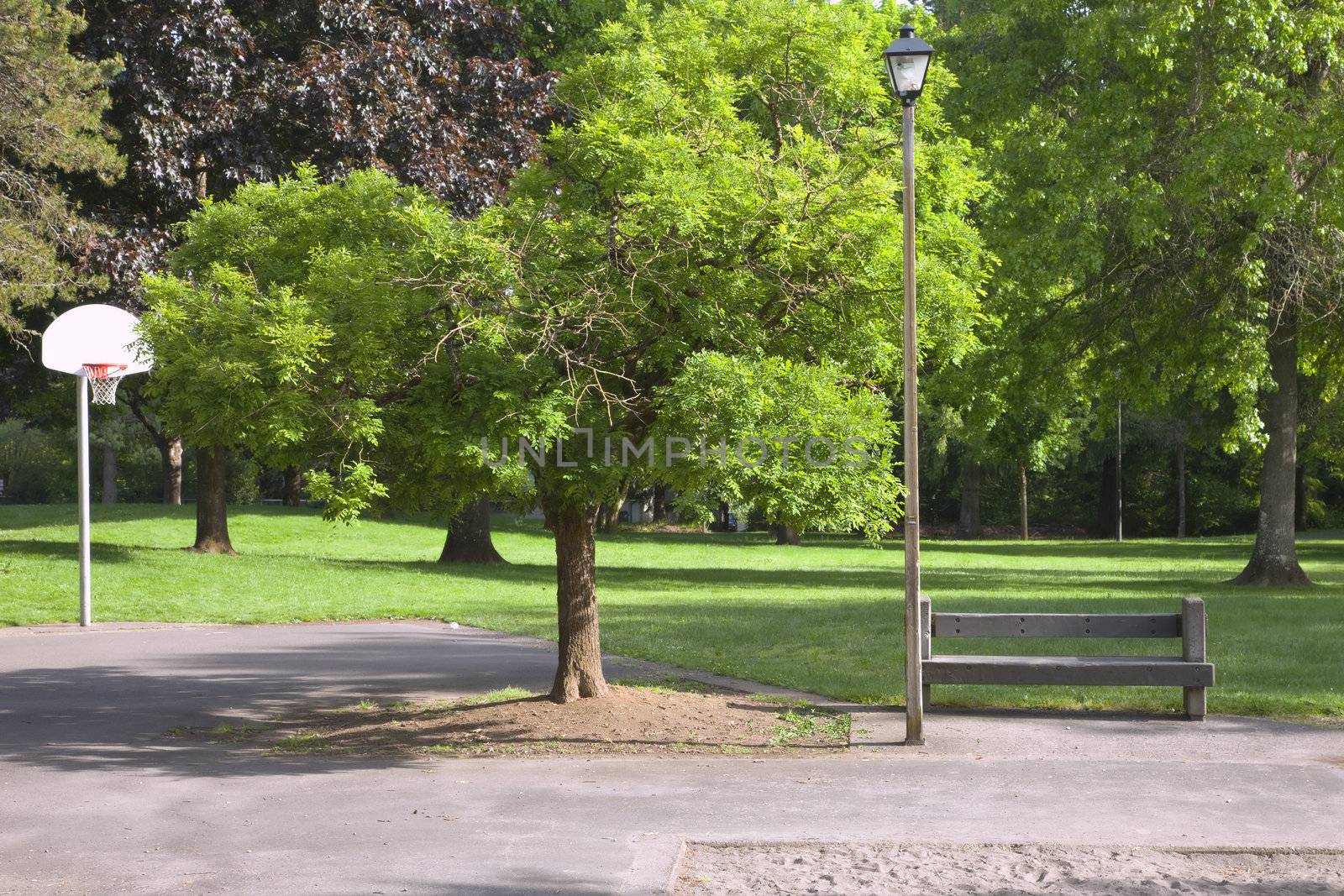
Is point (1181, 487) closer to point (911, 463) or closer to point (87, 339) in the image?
point (87, 339)

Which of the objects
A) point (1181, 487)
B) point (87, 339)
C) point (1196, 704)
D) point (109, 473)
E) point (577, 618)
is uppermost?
point (87, 339)

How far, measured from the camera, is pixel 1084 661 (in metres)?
10.8

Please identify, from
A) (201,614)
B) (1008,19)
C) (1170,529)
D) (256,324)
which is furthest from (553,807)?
(1170,529)

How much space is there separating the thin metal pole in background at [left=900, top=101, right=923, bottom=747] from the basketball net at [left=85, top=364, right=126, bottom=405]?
13.3 metres

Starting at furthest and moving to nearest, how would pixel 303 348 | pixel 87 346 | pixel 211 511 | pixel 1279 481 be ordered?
pixel 211 511 < pixel 1279 481 < pixel 87 346 < pixel 303 348

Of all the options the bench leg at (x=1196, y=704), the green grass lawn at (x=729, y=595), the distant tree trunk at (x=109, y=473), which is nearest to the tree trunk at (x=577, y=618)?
the green grass lawn at (x=729, y=595)

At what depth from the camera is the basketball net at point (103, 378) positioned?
18828 millimetres

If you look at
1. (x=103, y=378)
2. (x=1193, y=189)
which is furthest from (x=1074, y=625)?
(x=103, y=378)

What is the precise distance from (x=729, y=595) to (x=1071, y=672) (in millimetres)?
12503

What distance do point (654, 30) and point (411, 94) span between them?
13.7 meters

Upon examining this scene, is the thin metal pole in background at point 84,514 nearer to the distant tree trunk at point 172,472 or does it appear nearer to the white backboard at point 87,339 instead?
the white backboard at point 87,339

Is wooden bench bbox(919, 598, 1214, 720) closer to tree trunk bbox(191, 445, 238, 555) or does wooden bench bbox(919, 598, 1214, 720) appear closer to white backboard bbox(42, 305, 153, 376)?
white backboard bbox(42, 305, 153, 376)

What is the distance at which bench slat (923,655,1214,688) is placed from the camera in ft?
34.2

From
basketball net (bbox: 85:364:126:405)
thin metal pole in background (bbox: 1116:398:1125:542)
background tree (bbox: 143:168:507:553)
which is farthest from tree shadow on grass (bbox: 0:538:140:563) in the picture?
thin metal pole in background (bbox: 1116:398:1125:542)
